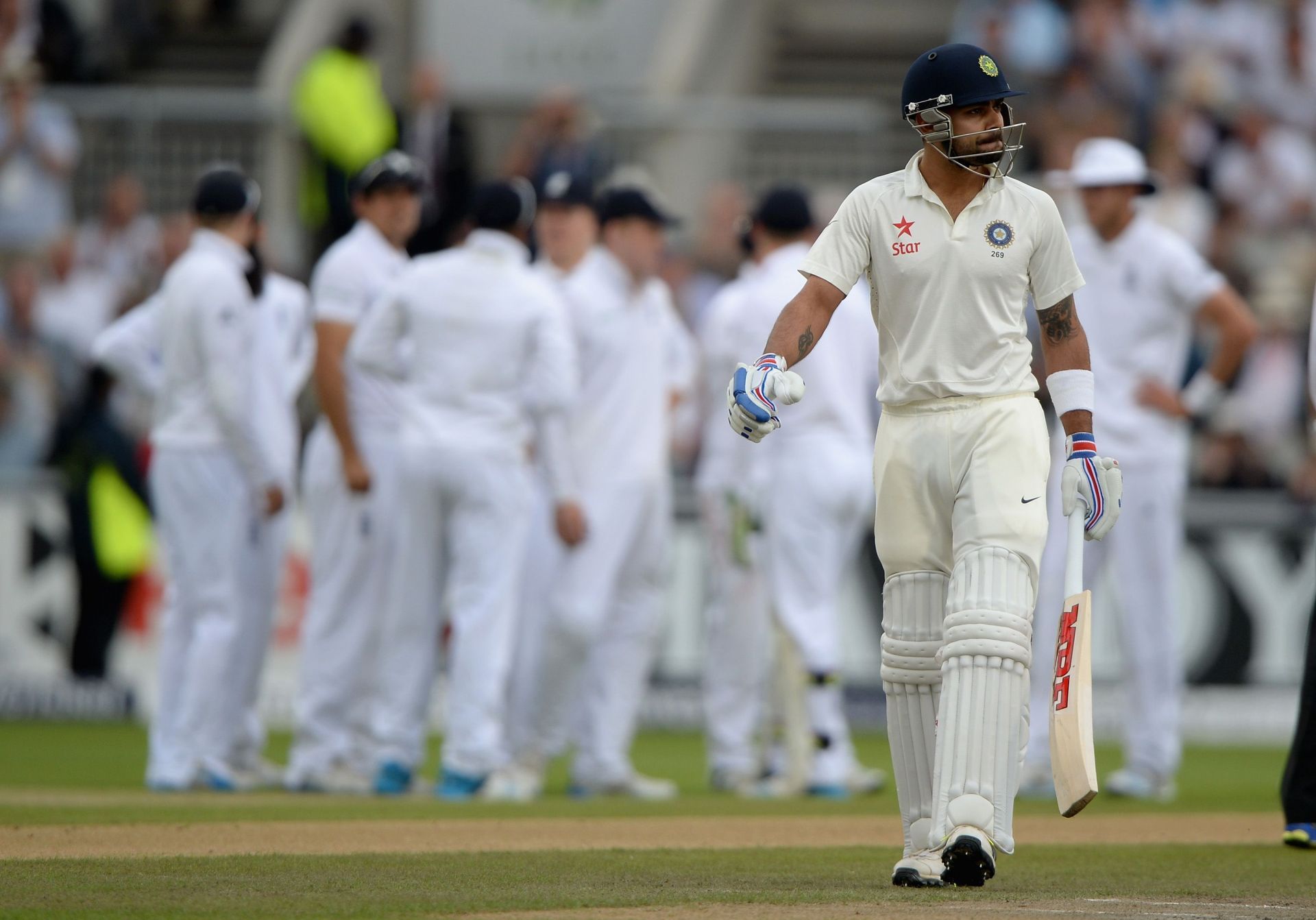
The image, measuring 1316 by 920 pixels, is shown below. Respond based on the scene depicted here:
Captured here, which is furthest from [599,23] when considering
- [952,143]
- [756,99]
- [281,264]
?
[952,143]

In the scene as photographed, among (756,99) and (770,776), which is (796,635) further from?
(756,99)

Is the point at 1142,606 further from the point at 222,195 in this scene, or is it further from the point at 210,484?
the point at 222,195

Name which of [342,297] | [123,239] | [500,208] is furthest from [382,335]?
[123,239]

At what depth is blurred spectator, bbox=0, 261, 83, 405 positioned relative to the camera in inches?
681

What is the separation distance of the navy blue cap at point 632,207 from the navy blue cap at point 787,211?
0.53m

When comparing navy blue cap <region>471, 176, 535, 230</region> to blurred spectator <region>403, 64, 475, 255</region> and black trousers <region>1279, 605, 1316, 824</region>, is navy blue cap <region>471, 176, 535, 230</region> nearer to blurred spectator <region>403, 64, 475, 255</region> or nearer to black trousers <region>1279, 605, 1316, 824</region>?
black trousers <region>1279, 605, 1316, 824</region>

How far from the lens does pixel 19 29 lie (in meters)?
20.6

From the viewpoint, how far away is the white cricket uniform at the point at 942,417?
654cm

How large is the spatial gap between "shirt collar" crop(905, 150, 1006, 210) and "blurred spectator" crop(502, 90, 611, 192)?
34.4 feet

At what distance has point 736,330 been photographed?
11.4 m

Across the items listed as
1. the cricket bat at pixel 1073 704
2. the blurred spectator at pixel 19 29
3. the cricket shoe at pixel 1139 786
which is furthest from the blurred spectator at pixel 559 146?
the cricket bat at pixel 1073 704

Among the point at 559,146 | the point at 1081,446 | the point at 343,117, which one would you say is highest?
the point at 343,117

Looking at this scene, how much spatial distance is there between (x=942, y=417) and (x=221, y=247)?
5516 mm

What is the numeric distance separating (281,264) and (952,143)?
41.2 ft
